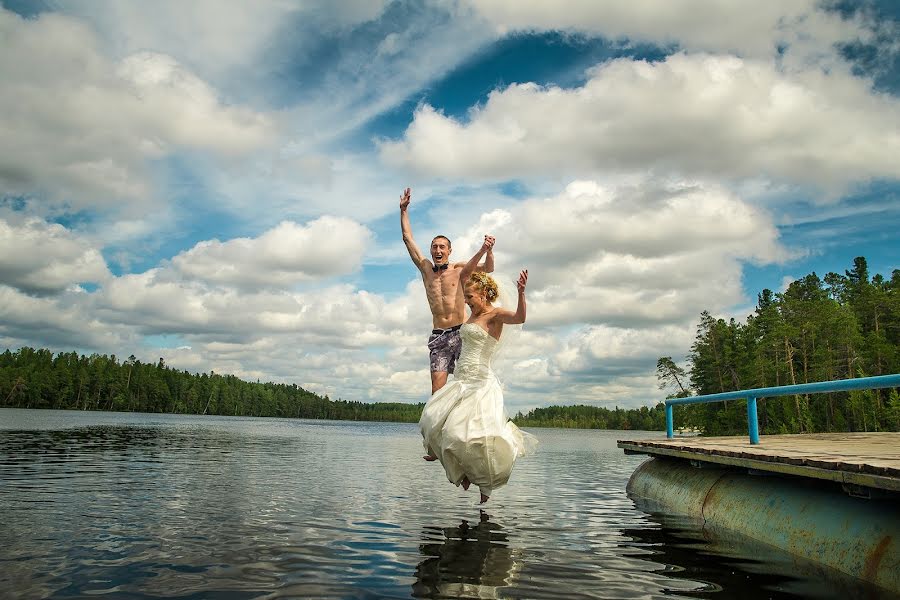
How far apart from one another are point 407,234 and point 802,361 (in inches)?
2524

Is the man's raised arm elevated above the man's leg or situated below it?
above

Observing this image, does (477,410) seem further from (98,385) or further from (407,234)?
(98,385)

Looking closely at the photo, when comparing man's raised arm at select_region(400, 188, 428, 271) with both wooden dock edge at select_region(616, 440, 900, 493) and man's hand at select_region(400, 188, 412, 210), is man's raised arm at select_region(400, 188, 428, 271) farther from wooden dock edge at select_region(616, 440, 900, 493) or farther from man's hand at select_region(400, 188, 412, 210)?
wooden dock edge at select_region(616, 440, 900, 493)

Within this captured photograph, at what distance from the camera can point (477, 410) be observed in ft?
26.7

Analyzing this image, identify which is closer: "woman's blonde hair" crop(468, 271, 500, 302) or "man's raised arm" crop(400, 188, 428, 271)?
"woman's blonde hair" crop(468, 271, 500, 302)

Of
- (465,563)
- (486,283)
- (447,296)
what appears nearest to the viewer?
(465,563)

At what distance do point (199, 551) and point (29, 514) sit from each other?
159 inches

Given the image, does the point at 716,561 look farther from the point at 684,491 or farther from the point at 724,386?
the point at 724,386

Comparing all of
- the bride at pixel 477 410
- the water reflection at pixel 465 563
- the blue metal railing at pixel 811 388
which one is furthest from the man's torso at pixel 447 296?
the blue metal railing at pixel 811 388

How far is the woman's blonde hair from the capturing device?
8.68 metres

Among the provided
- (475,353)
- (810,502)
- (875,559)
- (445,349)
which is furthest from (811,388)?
(445,349)

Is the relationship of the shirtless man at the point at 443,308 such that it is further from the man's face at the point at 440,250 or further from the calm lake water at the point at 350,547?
the calm lake water at the point at 350,547

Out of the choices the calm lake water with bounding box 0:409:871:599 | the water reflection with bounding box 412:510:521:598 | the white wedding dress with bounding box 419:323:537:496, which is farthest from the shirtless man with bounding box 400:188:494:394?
the calm lake water with bounding box 0:409:871:599

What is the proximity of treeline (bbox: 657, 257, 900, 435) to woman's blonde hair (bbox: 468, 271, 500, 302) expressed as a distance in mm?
47112
